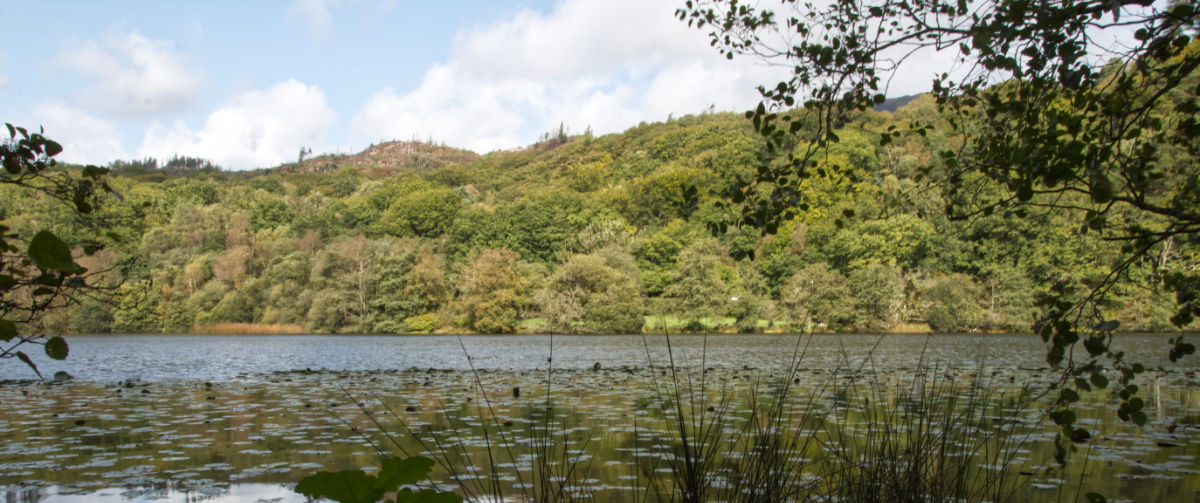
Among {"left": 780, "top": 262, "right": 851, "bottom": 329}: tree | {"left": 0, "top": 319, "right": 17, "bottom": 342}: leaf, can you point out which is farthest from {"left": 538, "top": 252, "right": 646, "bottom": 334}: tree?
{"left": 0, "top": 319, "right": 17, "bottom": 342}: leaf

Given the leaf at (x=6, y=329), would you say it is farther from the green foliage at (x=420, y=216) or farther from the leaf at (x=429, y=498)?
the green foliage at (x=420, y=216)

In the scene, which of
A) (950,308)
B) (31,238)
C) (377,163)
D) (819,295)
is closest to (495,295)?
(819,295)

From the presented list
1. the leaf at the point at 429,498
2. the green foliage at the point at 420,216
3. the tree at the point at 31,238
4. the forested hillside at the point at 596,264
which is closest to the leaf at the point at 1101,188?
the leaf at the point at 429,498

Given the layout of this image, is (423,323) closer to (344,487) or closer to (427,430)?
(427,430)

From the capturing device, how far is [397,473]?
1576mm

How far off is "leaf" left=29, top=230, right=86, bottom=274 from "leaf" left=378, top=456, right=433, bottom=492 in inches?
29.4

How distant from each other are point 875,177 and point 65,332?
240 ft

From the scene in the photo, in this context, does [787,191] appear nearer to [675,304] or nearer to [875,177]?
[675,304]

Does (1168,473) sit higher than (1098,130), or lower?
lower

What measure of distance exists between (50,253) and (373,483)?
0.80 meters

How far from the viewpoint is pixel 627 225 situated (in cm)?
8200

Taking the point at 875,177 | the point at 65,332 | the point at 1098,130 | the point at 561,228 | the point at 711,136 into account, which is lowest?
the point at 65,332

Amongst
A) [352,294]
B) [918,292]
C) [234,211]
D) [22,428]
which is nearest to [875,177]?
[918,292]

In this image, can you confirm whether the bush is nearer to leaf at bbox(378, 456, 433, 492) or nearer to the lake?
the lake
